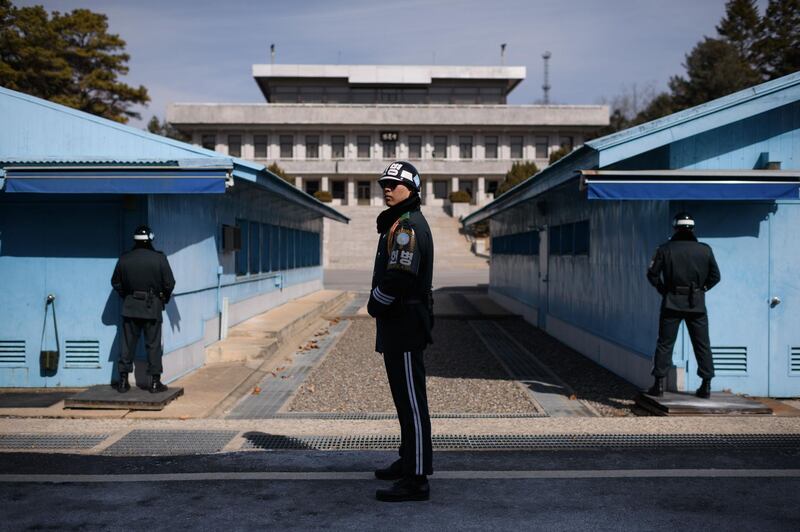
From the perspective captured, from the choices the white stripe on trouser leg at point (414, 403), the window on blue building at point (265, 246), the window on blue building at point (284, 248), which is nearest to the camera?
the white stripe on trouser leg at point (414, 403)

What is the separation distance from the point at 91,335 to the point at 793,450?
7.76 metres

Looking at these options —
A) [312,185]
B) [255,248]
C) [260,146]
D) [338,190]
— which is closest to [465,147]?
[338,190]

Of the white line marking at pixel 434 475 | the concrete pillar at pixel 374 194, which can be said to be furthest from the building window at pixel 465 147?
the white line marking at pixel 434 475

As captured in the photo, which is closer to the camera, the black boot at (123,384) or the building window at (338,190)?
the black boot at (123,384)

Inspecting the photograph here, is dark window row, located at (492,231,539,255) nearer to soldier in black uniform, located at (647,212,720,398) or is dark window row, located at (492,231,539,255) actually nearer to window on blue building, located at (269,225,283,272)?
window on blue building, located at (269,225,283,272)

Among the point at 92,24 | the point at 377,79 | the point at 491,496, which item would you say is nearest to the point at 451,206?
the point at 377,79

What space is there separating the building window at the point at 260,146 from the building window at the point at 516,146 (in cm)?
2363

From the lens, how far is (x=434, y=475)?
5.22 metres

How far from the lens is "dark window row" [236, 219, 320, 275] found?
1459 centimetres

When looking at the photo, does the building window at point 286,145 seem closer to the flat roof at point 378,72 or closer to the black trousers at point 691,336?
the flat roof at point 378,72

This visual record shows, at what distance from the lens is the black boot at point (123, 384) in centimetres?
839

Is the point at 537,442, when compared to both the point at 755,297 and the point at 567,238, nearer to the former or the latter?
the point at 755,297

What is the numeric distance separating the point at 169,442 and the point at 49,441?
1.06 metres

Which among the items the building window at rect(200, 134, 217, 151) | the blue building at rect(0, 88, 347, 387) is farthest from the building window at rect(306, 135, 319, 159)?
the blue building at rect(0, 88, 347, 387)
